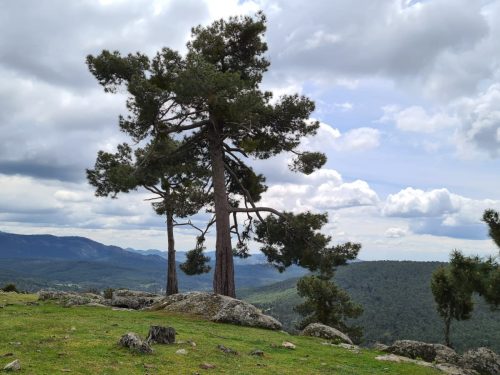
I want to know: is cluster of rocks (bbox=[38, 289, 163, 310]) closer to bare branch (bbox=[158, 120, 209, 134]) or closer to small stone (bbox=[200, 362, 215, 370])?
bare branch (bbox=[158, 120, 209, 134])

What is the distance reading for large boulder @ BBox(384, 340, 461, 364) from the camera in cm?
1930

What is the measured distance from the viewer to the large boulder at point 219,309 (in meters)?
23.0

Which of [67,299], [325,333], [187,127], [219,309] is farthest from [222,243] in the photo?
[67,299]

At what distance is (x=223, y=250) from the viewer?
29641 millimetres

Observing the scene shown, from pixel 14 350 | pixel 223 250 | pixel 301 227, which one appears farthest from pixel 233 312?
pixel 14 350

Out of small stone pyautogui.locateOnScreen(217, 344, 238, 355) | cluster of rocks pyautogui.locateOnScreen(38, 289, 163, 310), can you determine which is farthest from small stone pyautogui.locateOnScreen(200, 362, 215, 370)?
cluster of rocks pyautogui.locateOnScreen(38, 289, 163, 310)

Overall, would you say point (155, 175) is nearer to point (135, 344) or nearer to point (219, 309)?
point (219, 309)

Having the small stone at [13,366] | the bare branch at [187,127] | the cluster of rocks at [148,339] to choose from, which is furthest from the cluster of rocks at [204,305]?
the small stone at [13,366]

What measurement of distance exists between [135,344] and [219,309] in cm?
1205

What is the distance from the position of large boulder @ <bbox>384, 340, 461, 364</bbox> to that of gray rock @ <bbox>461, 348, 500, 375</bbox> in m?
0.44

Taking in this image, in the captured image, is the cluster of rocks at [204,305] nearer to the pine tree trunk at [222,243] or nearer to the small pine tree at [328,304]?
the pine tree trunk at [222,243]

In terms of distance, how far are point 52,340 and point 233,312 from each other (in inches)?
433

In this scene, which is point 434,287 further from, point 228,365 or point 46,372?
point 46,372

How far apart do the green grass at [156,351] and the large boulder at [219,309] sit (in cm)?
114
